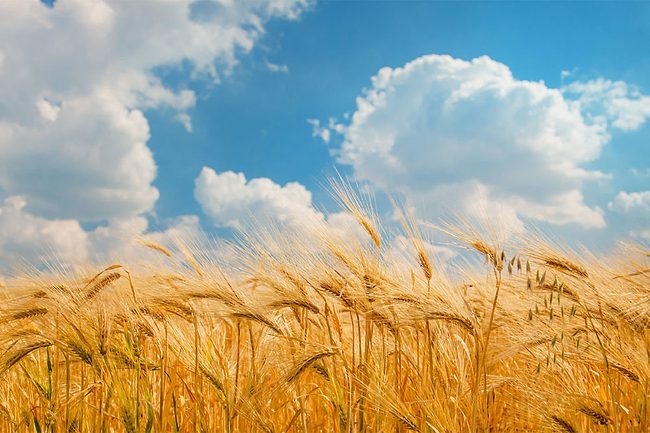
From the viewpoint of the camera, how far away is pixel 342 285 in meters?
2.58

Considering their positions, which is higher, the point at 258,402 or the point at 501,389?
the point at 501,389

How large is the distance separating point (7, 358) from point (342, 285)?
5.40 ft

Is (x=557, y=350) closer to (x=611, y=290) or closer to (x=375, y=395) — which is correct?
(x=611, y=290)

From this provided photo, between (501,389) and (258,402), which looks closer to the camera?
(258,402)

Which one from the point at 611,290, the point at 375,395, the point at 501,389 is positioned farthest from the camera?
the point at 501,389

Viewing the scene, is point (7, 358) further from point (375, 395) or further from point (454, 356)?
point (454, 356)

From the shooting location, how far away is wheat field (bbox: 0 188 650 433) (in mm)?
2369

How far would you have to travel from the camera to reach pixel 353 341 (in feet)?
8.27

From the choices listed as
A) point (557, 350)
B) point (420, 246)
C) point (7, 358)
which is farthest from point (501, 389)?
point (7, 358)

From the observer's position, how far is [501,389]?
329 cm

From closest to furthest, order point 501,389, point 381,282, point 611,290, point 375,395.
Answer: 1. point 375,395
2. point 381,282
3. point 611,290
4. point 501,389

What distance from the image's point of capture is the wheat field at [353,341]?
2369 mm

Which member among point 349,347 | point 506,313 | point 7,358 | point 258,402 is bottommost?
point 258,402

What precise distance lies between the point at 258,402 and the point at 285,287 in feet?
1.69
